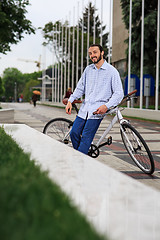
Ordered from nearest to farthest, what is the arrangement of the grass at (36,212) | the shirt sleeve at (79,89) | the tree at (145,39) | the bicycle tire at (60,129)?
the grass at (36,212) < the shirt sleeve at (79,89) < the bicycle tire at (60,129) < the tree at (145,39)

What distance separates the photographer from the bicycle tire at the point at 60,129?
713 centimetres

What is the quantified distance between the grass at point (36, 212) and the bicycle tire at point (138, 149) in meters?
3.61

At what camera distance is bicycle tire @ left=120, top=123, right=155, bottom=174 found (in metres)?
6.23

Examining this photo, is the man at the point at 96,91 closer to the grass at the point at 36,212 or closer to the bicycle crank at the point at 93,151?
the bicycle crank at the point at 93,151

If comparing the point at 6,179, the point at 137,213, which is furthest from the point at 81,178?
the point at 137,213

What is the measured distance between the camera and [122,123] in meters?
6.54

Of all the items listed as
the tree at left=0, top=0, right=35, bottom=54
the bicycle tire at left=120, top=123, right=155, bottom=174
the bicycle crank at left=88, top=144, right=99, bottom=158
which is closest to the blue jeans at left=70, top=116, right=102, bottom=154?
the bicycle crank at left=88, top=144, right=99, bottom=158

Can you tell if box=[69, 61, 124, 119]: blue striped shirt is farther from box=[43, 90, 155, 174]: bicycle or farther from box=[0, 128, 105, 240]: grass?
box=[0, 128, 105, 240]: grass

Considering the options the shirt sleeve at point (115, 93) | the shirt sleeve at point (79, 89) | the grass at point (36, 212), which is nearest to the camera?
the grass at point (36, 212)

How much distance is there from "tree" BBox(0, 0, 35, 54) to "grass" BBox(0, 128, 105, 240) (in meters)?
19.3

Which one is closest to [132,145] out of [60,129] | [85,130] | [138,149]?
[138,149]

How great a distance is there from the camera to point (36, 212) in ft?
6.68

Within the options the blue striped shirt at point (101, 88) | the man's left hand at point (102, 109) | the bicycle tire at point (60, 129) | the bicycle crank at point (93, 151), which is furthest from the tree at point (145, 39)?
the man's left hand at point (102, 109)

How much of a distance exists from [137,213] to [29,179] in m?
0.68
